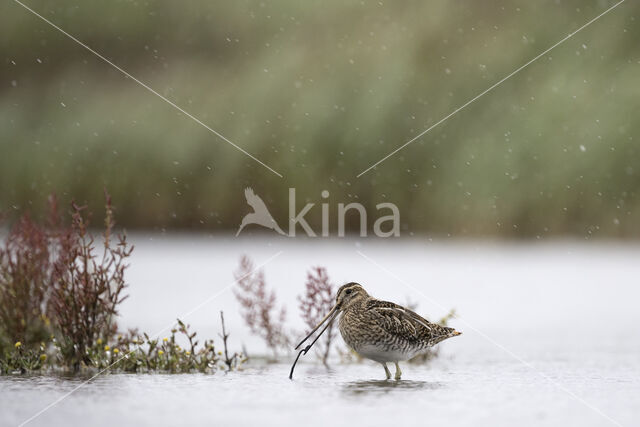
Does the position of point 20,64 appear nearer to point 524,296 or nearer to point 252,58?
point 252,58

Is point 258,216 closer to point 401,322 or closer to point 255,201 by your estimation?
point 255,201

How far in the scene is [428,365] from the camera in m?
11.5

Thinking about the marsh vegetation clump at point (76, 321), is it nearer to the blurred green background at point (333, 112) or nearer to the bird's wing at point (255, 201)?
the bird's wing at point (255, 201)

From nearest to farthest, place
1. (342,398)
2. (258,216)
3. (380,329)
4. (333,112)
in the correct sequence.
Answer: (342,398), (380,329), (258,216), (333,112)

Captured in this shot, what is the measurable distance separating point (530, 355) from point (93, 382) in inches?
213

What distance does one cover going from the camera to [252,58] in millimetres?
43188

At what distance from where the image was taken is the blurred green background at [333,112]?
30844 millimetres

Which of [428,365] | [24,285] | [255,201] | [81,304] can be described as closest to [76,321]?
[81,304]

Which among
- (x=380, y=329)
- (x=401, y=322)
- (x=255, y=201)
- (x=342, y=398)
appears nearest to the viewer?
(x=342, y=398)

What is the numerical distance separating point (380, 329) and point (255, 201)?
65.0ft

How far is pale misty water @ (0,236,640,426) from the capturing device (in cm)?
784

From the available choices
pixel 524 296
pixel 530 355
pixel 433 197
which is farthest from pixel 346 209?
pixel 530 355

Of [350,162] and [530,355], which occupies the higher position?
[350,162]

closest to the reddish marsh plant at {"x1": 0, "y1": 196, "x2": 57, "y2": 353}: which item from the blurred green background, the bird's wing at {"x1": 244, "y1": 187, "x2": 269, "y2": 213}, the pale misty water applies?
the pale misty water
